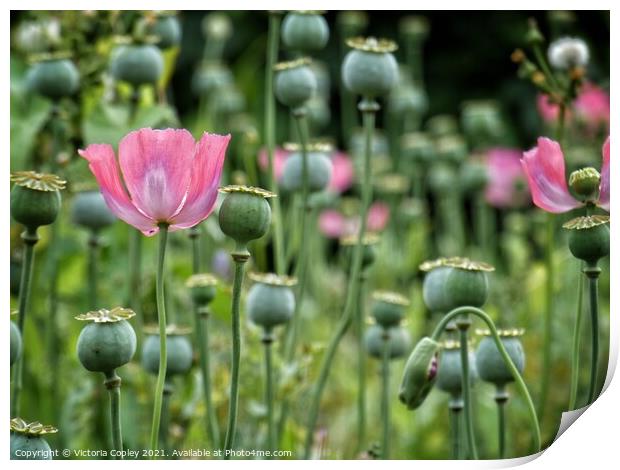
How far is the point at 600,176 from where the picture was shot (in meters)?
0.56

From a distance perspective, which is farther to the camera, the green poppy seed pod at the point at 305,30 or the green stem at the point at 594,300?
the green poppy seed pod at the point at 305,30

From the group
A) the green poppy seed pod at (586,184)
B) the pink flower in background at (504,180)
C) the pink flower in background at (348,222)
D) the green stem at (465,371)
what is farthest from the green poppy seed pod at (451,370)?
the pink flower in background at (504,180)

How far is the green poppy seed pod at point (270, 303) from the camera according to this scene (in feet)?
1.99

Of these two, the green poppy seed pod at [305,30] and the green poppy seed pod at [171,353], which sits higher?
the green poppy seed pod at [305,30]

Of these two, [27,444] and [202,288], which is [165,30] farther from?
[27,444]

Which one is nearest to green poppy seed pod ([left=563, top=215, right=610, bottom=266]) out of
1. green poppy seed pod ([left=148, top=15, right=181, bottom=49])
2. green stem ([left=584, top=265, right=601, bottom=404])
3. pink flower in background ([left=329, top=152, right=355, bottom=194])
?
green stem ([left=584, top=265, right=601, bottom=404])

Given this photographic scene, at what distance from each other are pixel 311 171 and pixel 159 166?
0.83 feet

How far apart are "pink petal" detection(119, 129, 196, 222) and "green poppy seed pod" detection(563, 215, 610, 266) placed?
208 mm

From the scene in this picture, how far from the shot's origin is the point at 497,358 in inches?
22.3

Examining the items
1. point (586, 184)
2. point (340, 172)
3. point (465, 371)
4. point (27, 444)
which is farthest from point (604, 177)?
point (340, 172)

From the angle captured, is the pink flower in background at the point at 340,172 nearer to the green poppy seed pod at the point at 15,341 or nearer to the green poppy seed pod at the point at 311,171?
the green poppy seed pod at the point at 311,171

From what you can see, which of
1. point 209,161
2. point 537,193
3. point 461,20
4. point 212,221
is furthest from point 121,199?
point 461,20

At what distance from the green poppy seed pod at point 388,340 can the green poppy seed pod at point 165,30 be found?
0.95 feet
